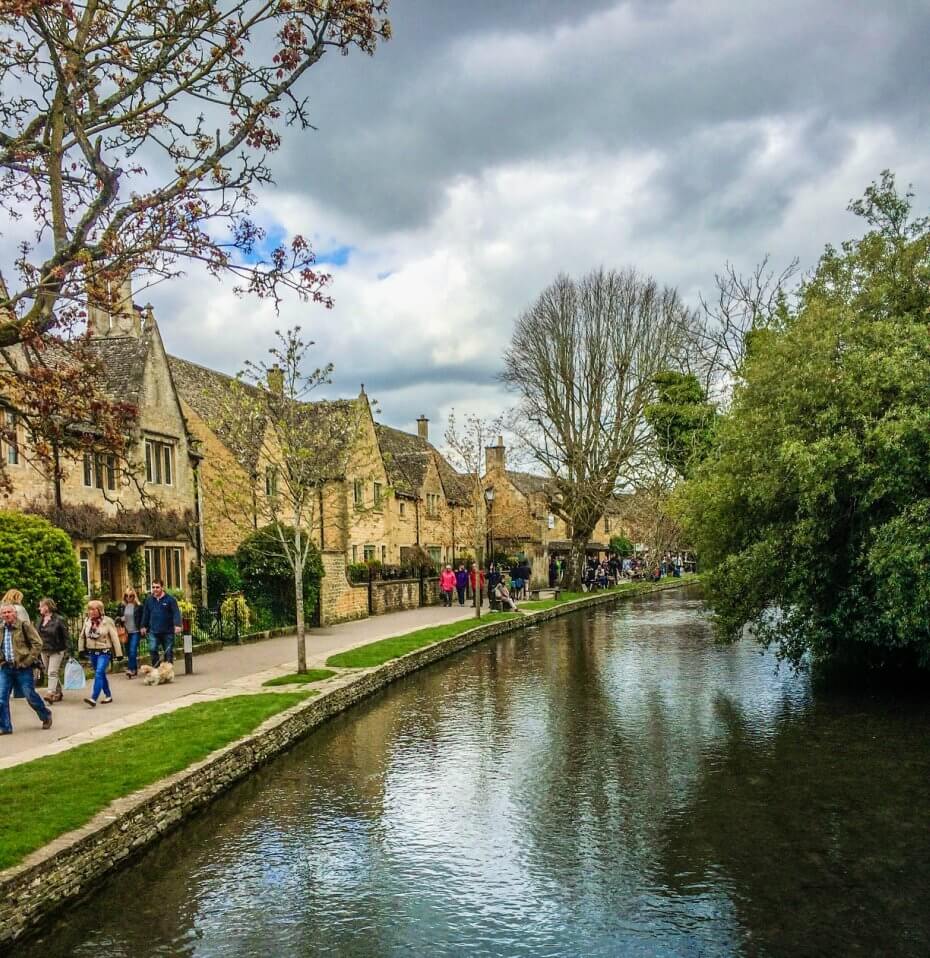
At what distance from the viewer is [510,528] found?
62.2 m

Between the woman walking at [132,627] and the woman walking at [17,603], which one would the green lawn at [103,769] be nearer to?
the woman walking at [17,603]

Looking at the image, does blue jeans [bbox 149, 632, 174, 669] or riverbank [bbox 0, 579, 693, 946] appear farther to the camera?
blue jeans [bbox 149, 632, 174, 669]

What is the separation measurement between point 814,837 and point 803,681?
10.7 metres

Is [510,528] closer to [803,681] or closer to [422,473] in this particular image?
[422,473]

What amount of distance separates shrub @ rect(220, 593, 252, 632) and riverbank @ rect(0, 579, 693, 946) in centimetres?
877

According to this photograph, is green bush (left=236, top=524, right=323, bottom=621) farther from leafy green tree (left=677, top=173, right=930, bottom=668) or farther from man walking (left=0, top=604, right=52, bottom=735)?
man walking (left=0, top=604, right=52, bottom=735)

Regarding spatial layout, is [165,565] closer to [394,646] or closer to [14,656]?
[394,646]

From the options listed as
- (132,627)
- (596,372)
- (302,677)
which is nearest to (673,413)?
(596,372)

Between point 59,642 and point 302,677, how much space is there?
483cm

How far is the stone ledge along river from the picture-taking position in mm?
7547

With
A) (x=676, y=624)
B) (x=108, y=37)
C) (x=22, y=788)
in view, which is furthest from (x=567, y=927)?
(x=676, y=624)

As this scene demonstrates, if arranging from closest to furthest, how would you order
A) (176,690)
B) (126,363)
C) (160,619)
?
1. (176,690)
2. (160,619)
3. (126,363)

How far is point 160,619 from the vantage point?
19.1 metres

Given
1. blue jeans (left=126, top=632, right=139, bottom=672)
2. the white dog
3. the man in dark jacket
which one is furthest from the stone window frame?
the white dog
